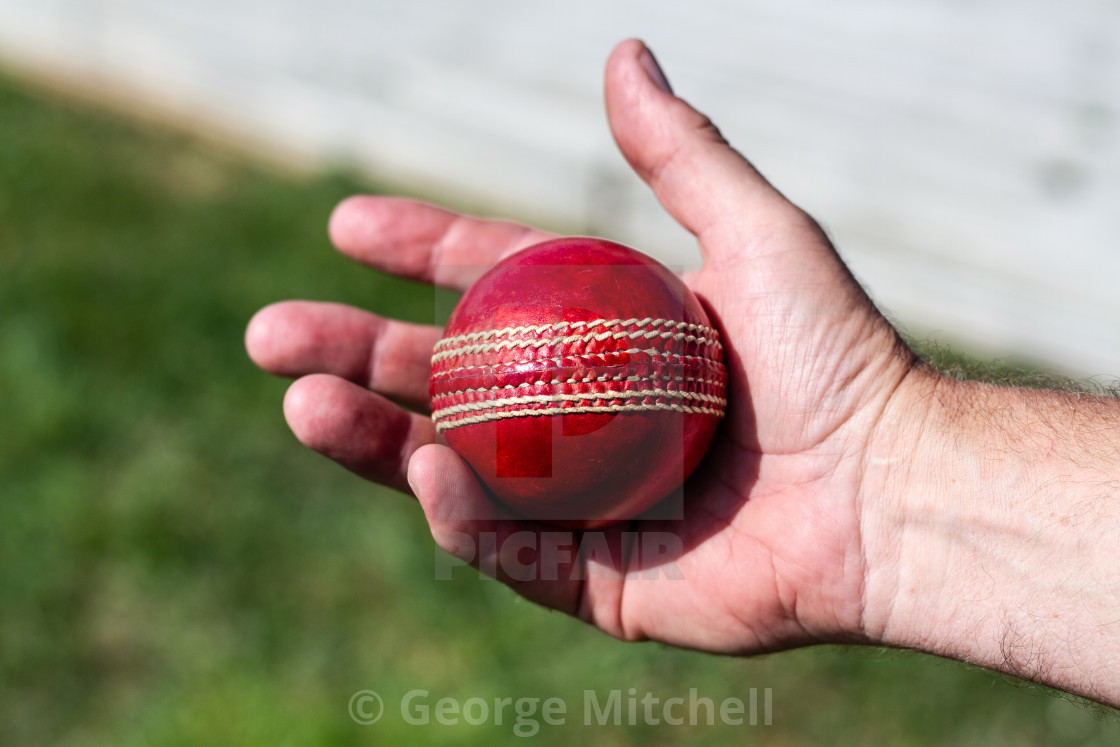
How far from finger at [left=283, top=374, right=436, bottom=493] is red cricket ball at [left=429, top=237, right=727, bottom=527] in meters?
0.29

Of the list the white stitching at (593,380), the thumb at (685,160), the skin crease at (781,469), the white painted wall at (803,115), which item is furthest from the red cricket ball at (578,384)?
the white painted wall at (803,115)

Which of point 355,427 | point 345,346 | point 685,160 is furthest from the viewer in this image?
point 345,346

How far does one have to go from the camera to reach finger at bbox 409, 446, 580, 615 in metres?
2.92

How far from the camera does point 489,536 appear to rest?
312 centimetres

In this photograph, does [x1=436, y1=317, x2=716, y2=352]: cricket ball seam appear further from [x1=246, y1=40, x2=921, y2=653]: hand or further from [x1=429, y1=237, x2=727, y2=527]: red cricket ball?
[x1=246, y1=40, x2=921, y2=653]: hand

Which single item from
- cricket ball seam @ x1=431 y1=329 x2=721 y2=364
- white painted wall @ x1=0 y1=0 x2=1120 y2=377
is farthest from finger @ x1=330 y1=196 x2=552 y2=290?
white painted wall @ x1=0 y1=0 x2=1120 y2=377

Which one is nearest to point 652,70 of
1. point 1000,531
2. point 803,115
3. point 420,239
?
point 420,239

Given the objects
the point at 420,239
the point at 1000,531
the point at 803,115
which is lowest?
the point at 1000,531

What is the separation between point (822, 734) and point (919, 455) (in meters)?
1.79

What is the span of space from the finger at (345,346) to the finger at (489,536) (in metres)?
0.87

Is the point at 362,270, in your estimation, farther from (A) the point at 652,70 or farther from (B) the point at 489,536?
(B) the point at 489,536

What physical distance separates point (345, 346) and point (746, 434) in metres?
1.64

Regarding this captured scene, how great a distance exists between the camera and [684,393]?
3.07m

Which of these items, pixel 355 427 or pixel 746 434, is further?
pixel 746 434
